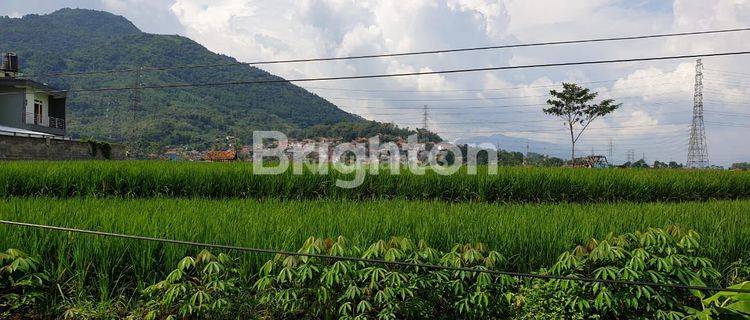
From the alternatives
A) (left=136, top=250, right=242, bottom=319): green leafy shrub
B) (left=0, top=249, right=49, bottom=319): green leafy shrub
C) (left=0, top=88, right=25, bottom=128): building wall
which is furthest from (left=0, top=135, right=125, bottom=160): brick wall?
(left=136, top=250, right=242, bottom=319): green leafy shrub

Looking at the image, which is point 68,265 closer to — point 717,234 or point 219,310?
point 219,310

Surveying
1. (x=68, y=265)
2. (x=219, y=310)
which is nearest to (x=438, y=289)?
(x=219, y=310)

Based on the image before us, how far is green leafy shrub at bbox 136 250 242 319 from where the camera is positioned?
2.90 metres

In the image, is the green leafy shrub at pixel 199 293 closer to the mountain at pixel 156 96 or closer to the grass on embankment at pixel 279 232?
the grass on embankment at pixel 279 232

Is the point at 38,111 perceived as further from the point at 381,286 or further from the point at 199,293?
the point at 381,286

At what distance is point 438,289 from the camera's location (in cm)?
311

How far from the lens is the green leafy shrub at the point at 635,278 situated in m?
2.91

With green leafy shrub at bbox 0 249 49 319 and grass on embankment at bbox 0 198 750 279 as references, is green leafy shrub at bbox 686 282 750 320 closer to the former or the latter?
grass on embankment at bbox 0 198 750 279

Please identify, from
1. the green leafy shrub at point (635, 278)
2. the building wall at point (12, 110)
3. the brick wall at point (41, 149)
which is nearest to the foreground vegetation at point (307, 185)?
the green leafy shrub at point (635, 278)

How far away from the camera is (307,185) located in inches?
347

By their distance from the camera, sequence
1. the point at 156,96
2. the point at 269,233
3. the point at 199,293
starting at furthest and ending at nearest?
the point at 156,96
the point at 269,233
the point at 199,293

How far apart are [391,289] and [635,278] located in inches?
57.0

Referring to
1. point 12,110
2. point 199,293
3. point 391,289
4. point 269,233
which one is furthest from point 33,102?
point 391,289

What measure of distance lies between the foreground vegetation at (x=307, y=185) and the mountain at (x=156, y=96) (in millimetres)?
26224
